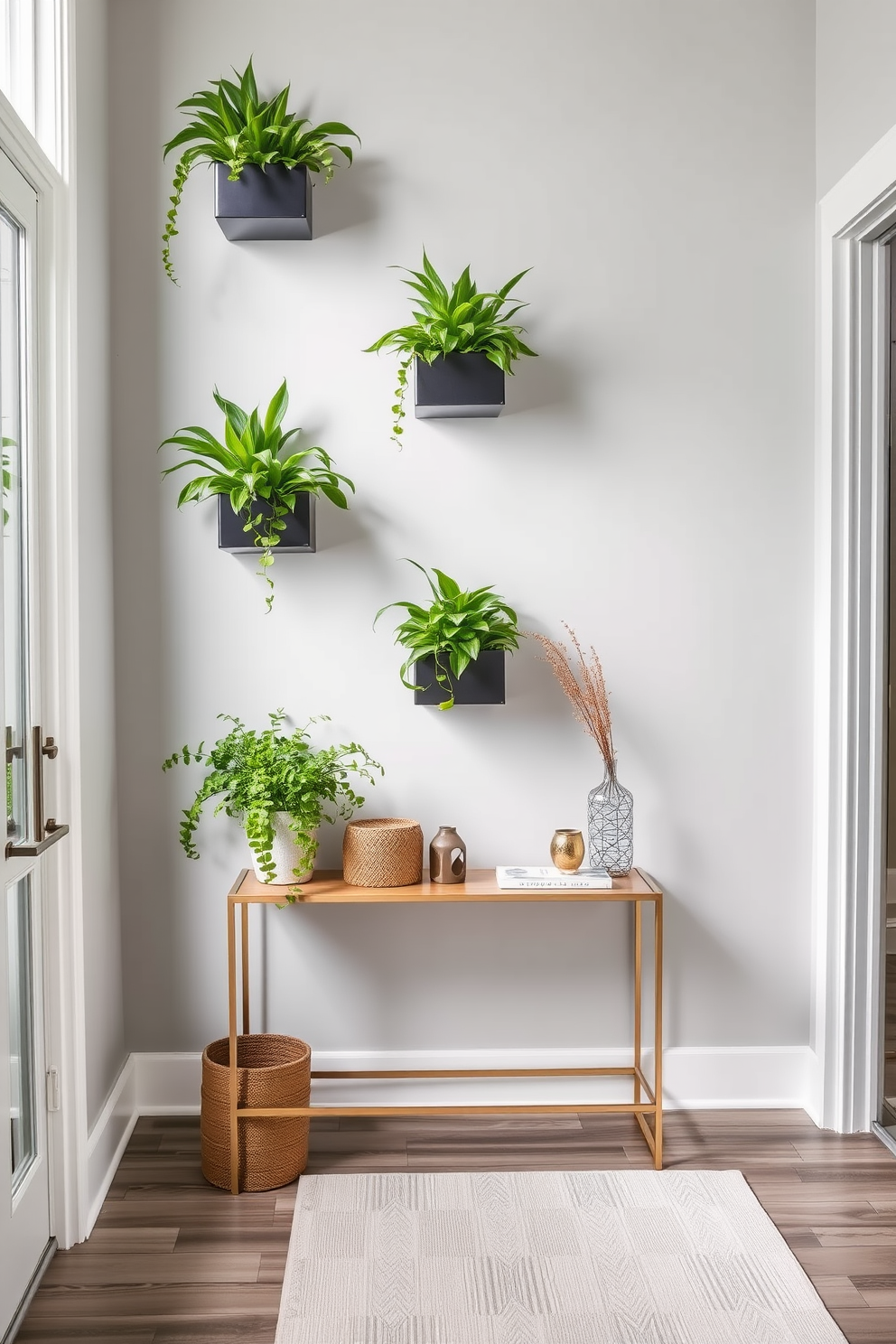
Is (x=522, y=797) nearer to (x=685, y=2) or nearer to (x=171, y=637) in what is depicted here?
(x=171, y=637)

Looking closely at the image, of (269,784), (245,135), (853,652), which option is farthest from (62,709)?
(853,652)

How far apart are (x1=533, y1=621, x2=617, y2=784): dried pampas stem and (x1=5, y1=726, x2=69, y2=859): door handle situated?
1180 millimetres

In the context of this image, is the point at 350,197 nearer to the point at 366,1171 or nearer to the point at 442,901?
the point at 442,901

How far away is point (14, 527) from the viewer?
6.43 feet

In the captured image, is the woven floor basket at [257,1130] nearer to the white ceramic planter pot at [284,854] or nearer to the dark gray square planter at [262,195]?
the white ceramic planter pot at [284,854]

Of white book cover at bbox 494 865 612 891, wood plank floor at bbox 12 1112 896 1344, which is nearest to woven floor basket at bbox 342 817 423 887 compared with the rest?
white book cover at bbox 494 865 612 891

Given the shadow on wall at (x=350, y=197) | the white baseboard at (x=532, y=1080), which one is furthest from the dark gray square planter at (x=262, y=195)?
the white baseboard at (x=532, y=1080)

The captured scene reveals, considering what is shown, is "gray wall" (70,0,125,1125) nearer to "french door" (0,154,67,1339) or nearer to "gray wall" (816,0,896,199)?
"french door" (0,154,67,1339)

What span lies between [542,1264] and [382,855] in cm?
89

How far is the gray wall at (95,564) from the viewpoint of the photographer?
228 centimetres

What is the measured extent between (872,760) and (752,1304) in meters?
1.25

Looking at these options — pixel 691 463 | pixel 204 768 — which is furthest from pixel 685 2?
pixel 204 768

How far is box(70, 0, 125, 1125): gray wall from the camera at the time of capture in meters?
2.28

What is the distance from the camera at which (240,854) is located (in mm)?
2680
